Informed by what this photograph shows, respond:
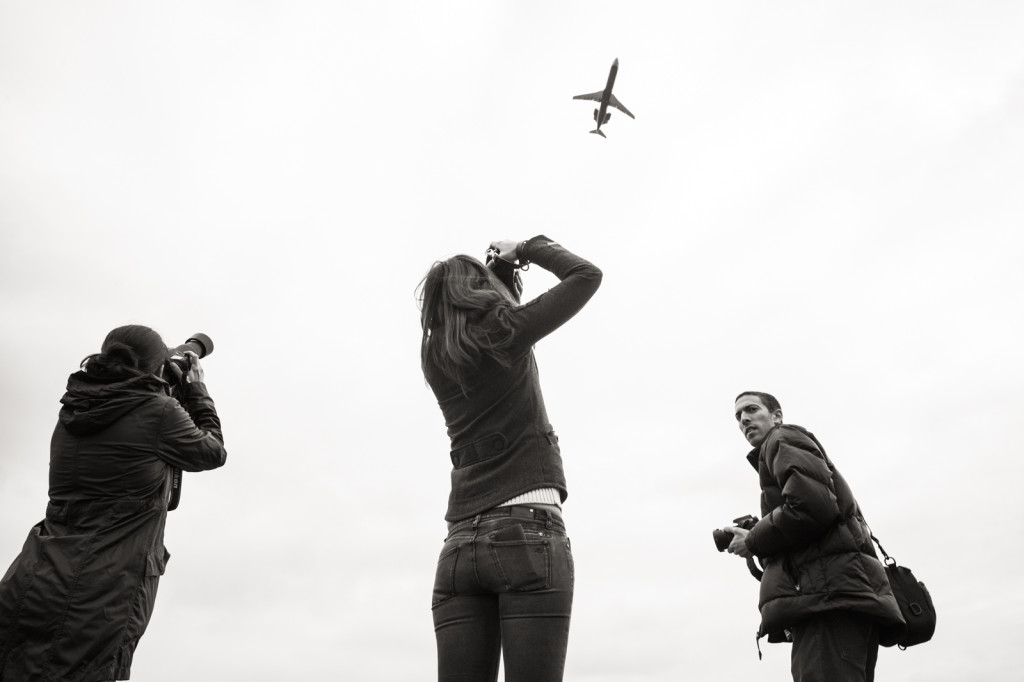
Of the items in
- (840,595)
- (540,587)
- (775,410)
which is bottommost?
(540,587)

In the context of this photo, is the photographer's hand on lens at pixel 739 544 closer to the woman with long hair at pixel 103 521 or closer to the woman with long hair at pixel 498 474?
the woman with long hair at pixel 498 474

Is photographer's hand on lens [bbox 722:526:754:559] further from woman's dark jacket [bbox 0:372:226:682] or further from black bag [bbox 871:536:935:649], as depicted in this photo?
woman's dark jacket [bbox 0:372:226:682]

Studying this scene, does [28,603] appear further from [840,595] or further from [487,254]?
[840,595]

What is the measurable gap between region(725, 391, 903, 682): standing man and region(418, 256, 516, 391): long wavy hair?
7.77 ft

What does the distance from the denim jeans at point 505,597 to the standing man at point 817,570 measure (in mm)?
2365

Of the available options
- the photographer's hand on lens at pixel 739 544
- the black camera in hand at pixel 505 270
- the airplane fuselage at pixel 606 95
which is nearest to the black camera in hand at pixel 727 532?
the photographer's hand on lens at pixel 739 544

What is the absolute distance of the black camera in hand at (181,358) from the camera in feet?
16.0

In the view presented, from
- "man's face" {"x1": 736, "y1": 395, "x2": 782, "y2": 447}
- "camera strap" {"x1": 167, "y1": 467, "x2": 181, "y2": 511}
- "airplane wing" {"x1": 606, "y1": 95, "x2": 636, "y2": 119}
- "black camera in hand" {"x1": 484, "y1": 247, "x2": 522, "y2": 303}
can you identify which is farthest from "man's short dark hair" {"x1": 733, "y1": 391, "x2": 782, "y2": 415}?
"airplane wing" {"x1": 606, "y1": 95, "x2": 636, "y2": 119}

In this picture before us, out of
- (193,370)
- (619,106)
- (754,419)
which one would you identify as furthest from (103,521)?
(619,106)

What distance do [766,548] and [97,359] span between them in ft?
12.9

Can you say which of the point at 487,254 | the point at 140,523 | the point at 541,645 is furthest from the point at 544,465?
the point at 140,523

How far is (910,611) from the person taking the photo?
4.98 metres

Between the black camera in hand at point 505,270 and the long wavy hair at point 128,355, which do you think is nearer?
the black camera in hand at point 505,270

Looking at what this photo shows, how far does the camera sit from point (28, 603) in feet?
12.9
